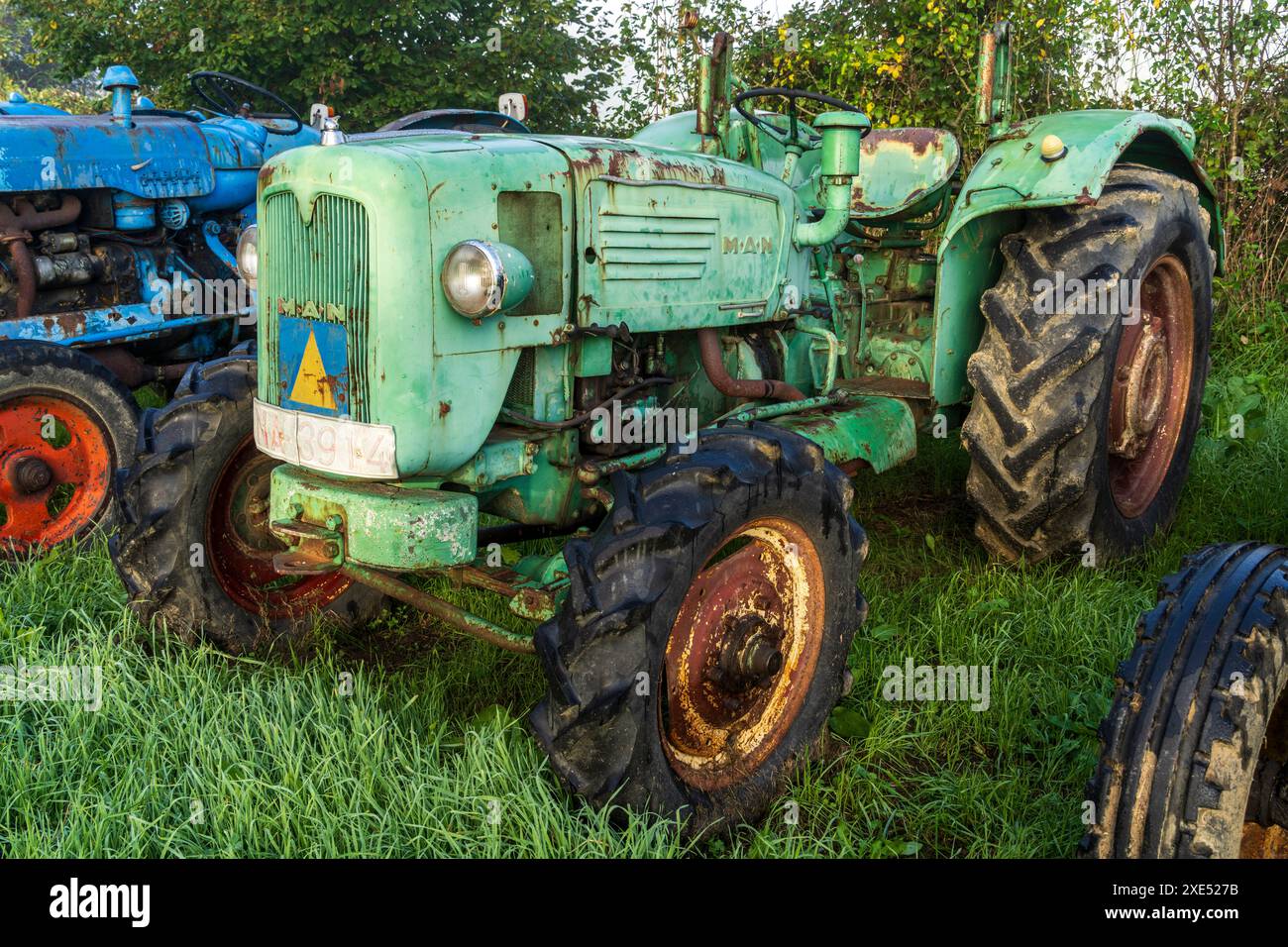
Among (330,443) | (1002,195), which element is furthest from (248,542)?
(1002,195)

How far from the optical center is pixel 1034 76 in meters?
7.71

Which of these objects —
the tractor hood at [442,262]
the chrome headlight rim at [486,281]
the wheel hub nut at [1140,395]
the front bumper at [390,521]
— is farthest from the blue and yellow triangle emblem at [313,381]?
the wheel hub nut at [1140,395]

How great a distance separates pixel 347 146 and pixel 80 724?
166 centimetres

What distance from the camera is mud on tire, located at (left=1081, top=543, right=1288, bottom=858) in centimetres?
195

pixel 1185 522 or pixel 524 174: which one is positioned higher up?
pixel 524 174

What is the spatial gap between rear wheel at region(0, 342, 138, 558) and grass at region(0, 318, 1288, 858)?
310mm

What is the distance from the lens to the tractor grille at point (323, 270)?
275 cm

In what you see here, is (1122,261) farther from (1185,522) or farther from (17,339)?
(17,339)

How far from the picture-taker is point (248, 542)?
370 centimetres

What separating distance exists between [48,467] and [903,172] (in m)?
3.54

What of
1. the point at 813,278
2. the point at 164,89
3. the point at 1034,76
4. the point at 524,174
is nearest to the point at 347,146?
the point at 524,174

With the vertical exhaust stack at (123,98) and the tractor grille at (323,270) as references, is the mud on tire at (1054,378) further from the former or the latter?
the vertical exhaust stack at (123,98)

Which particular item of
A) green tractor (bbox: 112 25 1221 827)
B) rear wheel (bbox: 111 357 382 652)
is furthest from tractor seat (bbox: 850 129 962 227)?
rear wheel (bbox: 111 357 382 652)

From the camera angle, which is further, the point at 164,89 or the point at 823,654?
the point at 164,89
